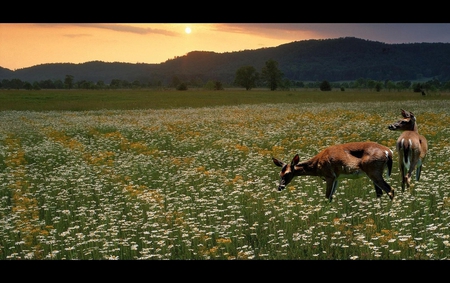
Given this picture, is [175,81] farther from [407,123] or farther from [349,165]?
[349,165]

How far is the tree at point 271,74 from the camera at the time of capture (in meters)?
9.52

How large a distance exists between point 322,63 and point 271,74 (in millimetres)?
1559

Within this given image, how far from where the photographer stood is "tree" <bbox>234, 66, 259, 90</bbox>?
10031 millimetres

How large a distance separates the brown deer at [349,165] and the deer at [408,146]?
777mm

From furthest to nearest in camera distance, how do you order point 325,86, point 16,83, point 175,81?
point 16,83
point 175,81
point 325,86

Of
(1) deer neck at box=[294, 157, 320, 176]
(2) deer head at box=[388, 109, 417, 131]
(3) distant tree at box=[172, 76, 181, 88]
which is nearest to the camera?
(1) deer neck at box=[294, 157, 320, 176]

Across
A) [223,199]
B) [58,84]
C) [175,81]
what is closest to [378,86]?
[223,199]

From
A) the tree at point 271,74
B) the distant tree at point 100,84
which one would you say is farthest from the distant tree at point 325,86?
the distant tree at point 100,84

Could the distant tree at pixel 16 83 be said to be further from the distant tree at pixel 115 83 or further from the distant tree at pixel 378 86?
the distant tree at pixel 378 86

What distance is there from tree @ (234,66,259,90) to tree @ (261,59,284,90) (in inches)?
12.2

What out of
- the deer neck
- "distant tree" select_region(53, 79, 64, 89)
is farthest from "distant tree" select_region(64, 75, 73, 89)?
the deer neck

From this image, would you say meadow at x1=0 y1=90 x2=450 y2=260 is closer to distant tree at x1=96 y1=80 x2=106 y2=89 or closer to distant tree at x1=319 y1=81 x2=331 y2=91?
distant tree at x1=319 y1=81 x2=331 y2=91

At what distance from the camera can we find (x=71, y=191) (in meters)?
9.59

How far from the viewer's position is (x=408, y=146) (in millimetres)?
6812
